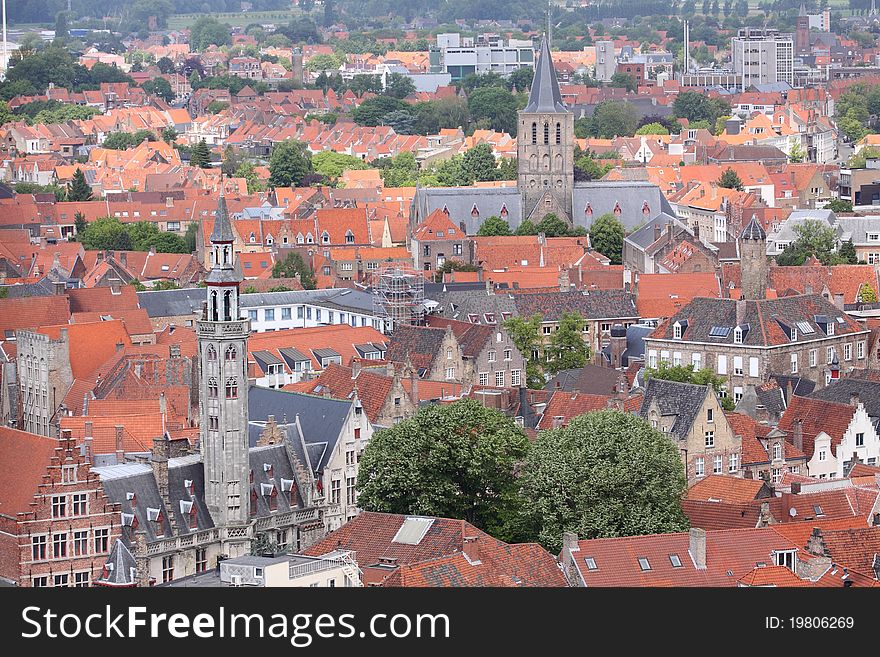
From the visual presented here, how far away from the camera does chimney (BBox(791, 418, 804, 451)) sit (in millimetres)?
62844

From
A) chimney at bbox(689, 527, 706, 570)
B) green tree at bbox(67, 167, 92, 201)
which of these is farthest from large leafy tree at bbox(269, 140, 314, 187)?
chimney at bbox(689, 527, 706, 570)

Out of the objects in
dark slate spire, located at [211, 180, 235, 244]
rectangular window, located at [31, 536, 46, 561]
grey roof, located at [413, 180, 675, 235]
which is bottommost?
grey roof, located at [413, 180, 675, 235]

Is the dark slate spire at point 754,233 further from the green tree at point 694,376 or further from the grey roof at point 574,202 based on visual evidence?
the grey roof at point 574,202

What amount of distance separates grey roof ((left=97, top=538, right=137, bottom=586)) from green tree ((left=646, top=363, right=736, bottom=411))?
25193 millimetres

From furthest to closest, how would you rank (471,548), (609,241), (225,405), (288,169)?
(288,169), (609,241), (225,405), (471,548)

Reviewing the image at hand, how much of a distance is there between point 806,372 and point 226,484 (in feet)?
102

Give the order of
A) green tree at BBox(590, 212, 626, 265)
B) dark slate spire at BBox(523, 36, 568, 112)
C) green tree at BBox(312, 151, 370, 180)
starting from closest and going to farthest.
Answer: green tree at BBox(590, 212, 626, 265) → dark slate spire at BBox(523, 36, 568, 112) → green tree at BBox(312, 151, 370, 180)

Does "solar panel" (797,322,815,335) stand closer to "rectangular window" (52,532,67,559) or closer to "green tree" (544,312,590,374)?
"green tree" (544,312,590,374)

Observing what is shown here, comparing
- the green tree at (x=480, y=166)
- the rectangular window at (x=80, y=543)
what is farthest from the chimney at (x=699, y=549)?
the green tree at (x=480, y=166)

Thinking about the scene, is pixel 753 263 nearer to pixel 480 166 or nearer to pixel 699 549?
pixel 699 549

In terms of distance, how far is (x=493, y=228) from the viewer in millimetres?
120875

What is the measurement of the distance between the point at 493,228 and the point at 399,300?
120 ft

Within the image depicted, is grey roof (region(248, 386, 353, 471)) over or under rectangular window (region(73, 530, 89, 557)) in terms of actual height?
over

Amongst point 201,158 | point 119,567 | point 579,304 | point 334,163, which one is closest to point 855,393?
point 579,304
